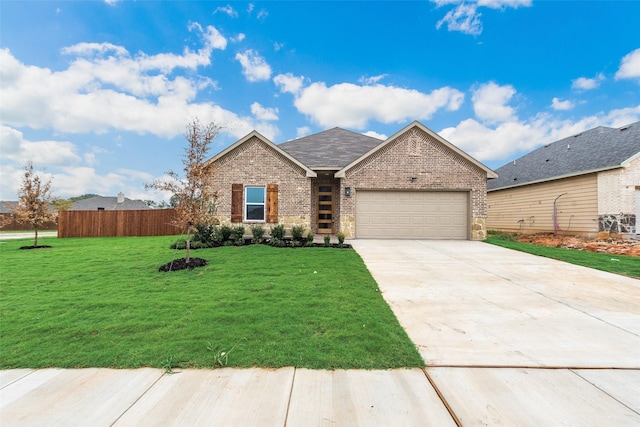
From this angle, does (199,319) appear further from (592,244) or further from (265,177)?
(592,244)

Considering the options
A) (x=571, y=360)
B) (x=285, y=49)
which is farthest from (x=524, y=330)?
(x=285, y=49)

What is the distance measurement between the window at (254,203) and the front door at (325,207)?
287 centimetres

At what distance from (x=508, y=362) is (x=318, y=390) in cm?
190

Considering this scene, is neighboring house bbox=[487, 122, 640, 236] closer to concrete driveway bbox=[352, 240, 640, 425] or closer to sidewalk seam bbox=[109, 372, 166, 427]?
concrete driveway bbox=[352, 240, 640, 425]

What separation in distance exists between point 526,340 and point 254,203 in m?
11.3

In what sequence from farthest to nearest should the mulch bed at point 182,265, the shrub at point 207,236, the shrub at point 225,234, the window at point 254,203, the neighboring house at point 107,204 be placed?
the neighboring house at point 107,204, the window at point 254,203, the shrub at point 225,234, the shrub at point 207,236, the mulch bed at point 182,265

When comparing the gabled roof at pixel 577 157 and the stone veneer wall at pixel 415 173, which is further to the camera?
the stone veneer wall at pixel 415 173

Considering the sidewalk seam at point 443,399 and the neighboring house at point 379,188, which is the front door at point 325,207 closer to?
the neighboring house at point 379,188

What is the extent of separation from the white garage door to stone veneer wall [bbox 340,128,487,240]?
0.33 metres

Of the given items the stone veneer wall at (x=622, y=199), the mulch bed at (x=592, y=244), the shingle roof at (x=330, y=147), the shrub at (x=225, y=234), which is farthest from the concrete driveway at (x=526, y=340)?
the shingle roof at (x=330, y=147)

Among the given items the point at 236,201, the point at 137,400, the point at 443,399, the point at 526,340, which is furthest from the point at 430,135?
the point at 137,400

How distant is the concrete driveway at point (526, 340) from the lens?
6.99ft

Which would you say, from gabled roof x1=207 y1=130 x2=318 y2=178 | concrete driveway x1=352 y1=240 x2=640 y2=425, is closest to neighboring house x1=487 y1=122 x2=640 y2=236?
concrete driveway x1=352 y1=240 x2=640 y2=425

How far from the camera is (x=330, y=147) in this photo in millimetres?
15852
